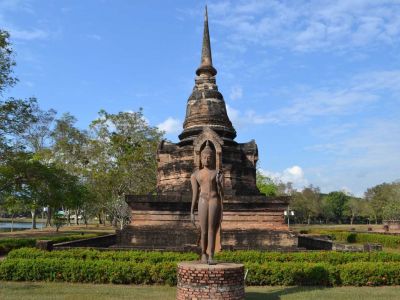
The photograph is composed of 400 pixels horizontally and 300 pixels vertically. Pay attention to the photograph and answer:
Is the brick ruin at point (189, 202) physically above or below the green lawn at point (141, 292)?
above

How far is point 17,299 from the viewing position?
8.84 metres

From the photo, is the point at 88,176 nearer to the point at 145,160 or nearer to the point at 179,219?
the point at 145,160

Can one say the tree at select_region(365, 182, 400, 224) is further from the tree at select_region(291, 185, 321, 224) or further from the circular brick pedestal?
the circular brick pedestal

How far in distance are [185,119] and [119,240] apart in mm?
8091

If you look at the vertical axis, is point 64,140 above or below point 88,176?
above

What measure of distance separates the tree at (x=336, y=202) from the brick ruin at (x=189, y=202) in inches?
3396

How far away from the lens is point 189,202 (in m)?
16.6

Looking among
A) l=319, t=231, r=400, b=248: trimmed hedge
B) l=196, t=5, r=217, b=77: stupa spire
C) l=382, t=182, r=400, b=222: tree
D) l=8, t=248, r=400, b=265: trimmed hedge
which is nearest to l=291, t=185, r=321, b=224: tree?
l=382, t=182, r=400, b=222: tree

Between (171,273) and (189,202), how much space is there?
20.1 feet

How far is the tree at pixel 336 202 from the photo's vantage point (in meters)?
101

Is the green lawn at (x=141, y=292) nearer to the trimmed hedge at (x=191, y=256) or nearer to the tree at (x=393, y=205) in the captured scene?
the trimmed hedge at (x=191, y=256)

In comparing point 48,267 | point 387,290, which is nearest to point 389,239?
point 387,290

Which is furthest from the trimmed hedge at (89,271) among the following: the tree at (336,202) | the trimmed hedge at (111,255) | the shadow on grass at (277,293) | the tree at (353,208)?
the tree at (336,202)

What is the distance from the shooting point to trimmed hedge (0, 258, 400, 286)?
10.7m
